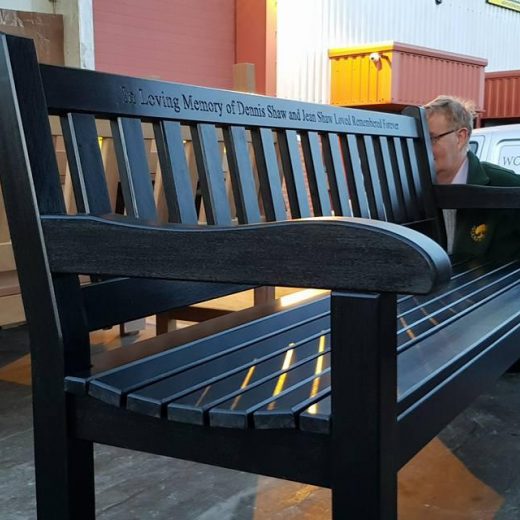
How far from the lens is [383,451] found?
1.16 metres

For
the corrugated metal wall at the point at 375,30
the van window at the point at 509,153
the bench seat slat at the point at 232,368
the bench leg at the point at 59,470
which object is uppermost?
the corrugated metal wall at the point at 375,30

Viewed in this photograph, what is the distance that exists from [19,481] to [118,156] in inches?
45.9

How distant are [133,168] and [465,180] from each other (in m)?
2.00

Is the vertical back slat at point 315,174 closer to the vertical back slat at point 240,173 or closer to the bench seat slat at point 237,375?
the vertical back slat at point 240,173

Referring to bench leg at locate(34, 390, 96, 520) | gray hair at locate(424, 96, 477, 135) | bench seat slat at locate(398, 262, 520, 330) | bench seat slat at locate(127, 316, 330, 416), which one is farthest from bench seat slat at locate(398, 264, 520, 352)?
gray hair at locate(424, 96, 477, 135)

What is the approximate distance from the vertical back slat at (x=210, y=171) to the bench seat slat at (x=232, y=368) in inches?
15.0

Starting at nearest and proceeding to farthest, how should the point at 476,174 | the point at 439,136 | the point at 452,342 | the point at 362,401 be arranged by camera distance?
Answer: the point at 362,401 < the point at 452,342 < the point at 476,174 < the point at 439,136

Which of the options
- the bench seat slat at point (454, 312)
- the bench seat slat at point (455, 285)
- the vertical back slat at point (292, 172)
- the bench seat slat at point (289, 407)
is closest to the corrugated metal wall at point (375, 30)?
the bench seat slat at point (455, 285)

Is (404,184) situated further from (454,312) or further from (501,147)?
(501,147)

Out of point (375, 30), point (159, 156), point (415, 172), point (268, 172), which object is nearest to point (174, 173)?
point (159, 156)

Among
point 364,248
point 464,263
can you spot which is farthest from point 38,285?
point 464,263

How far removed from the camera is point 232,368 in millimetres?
1487

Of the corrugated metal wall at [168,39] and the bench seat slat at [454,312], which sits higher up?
the corrugated metal wall at [168,39]

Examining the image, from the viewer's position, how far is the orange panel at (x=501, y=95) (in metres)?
17.7
